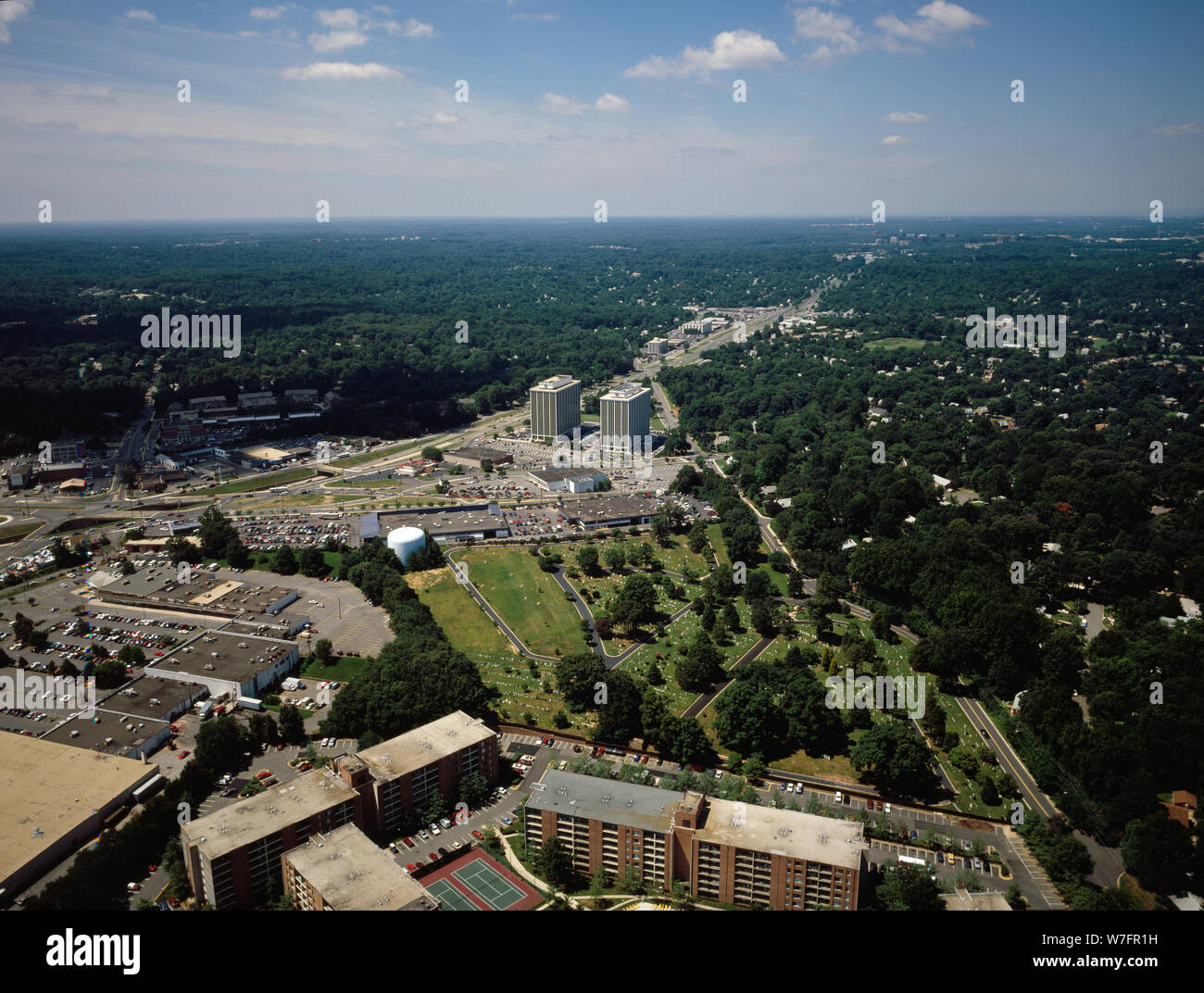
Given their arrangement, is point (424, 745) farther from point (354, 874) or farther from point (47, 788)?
point (47, 788)

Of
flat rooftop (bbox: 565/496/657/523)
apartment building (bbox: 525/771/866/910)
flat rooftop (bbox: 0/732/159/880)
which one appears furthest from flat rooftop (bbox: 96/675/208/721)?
flat rooftop (bbox: 565/496/657/523)

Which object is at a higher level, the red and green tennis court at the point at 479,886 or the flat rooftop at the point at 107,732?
the flat rooftop at the point at 107,732

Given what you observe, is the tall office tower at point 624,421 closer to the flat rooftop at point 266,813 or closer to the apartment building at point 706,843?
the apartment building at point 706,843

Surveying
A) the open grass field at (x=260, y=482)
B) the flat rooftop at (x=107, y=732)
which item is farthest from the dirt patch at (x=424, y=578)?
the open grass field at (x=260, y=482)

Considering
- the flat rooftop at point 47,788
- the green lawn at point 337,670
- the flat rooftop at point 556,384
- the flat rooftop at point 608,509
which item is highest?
the flat rooftop at point 556,384

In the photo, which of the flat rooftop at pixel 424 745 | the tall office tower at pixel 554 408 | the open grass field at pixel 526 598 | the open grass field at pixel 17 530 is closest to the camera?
the flat rooftop at pixel 424 745

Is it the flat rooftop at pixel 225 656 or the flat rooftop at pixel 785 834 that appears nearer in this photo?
the flat rooftop at pixel 785 834

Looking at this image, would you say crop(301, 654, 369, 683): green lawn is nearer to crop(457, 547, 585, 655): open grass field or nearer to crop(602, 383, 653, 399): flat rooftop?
crop(457, 547, 585, 655): open grass field
